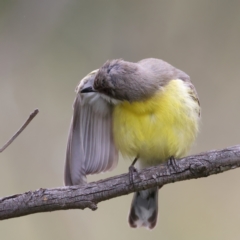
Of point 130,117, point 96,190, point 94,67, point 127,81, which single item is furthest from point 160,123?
point 94,67

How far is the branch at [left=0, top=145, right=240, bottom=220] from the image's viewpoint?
2.52m

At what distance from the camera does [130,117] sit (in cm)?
285

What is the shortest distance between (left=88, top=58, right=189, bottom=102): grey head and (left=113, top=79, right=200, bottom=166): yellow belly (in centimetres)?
5

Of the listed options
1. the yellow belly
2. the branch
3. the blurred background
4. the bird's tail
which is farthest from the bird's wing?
the blurred background

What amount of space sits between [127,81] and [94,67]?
Answer: 5.67 ft

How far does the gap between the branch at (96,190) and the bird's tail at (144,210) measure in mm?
732

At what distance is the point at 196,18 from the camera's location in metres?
4.52

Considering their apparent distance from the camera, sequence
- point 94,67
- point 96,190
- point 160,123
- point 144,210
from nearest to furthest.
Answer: point 96,190 < point 160,123 < point 144,210 < point 94,67

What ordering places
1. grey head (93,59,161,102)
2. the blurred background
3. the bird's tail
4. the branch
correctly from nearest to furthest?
the branch
grey head (93,59,161,102)
the bird's tail
the blurred background

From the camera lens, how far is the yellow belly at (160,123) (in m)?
2.79

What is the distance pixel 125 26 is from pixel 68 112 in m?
1.00

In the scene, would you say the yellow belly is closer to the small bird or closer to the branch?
the small bird

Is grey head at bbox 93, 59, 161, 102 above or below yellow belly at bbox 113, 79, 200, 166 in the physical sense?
above

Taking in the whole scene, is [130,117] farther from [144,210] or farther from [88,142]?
[144,210]
